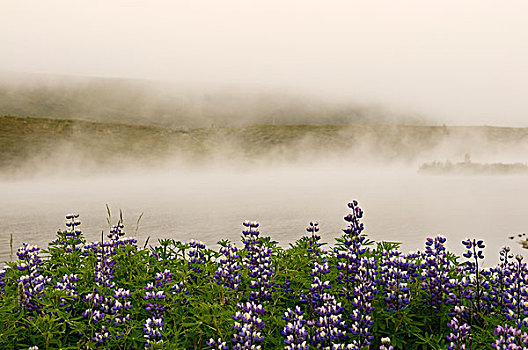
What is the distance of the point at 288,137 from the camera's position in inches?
2019

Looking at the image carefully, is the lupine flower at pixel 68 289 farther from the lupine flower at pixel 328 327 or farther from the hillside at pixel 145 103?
the hillside at pixel 145 103

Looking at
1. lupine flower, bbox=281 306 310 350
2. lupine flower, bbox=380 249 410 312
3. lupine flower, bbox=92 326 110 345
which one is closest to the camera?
lupine flower, bbox=281 306 310 350

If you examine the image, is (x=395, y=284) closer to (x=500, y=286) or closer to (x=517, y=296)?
(x=517, y=296)

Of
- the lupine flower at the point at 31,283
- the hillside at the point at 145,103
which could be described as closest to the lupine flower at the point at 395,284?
the lupine flower at the point at 31,283

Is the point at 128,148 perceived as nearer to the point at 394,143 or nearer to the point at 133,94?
the point at 394,143

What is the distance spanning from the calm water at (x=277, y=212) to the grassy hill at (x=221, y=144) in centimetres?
909

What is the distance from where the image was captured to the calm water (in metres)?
13.2

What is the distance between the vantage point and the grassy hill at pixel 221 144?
122ft

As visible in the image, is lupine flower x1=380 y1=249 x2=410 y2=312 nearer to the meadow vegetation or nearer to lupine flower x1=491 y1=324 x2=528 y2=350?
the meadow vegetation

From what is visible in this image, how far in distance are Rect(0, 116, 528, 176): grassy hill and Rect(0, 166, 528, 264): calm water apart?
909 centimetres

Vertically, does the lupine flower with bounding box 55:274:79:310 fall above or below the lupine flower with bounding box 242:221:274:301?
below

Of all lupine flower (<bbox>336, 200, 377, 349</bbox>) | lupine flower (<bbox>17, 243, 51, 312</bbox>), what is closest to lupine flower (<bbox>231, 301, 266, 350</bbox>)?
lupine flower (<bbox>336, 200, 377, 349</bbox>)

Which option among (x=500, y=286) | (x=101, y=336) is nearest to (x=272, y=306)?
(x=101, y=336)

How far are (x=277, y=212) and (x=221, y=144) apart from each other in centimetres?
3178
